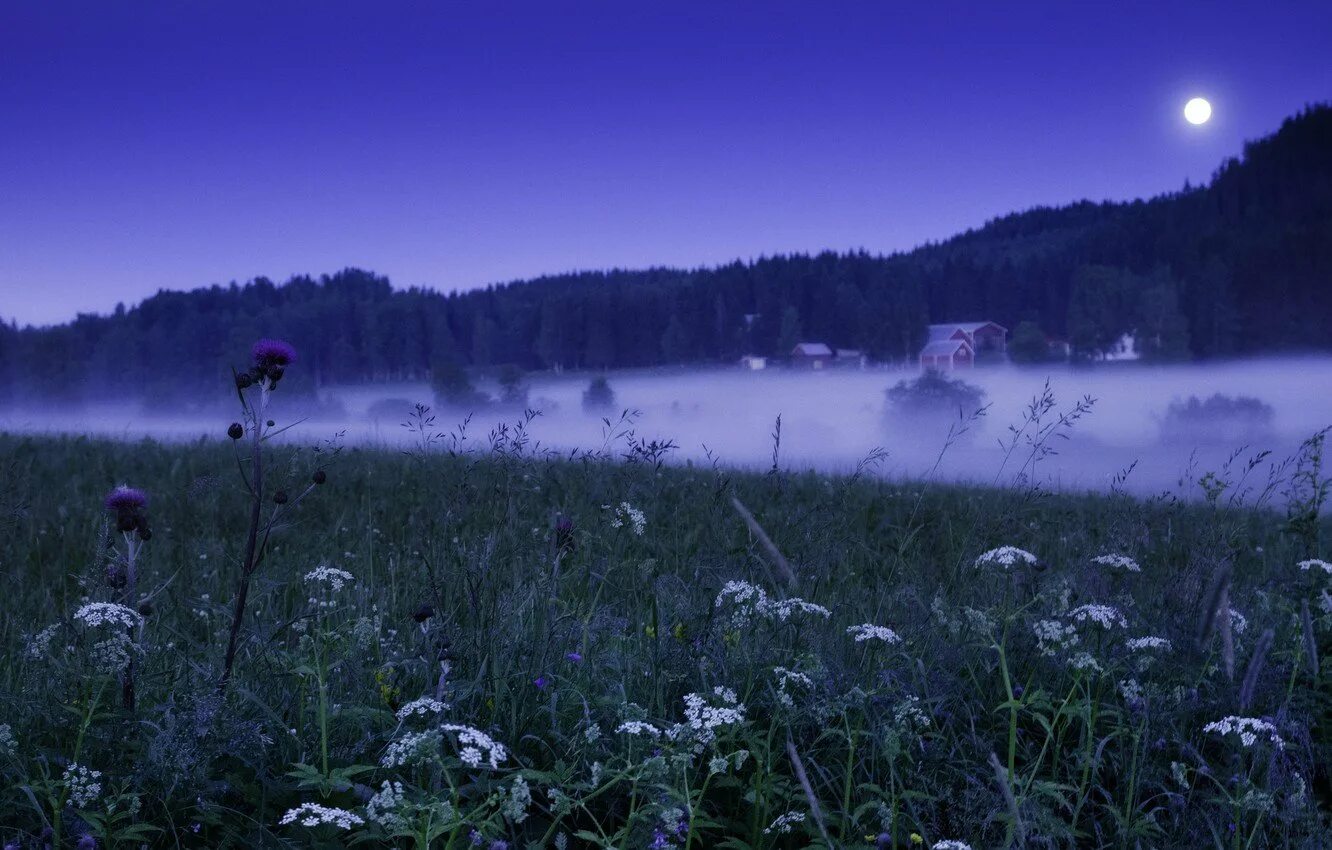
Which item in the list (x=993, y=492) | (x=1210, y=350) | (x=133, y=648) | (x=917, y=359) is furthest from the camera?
(x=917, y=359)

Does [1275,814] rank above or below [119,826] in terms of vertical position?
below

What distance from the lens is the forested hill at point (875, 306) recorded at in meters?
32.0

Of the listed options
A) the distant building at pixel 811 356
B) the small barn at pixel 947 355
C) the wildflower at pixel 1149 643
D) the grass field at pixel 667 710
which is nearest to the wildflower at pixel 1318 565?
the grass field at pixel 667 710

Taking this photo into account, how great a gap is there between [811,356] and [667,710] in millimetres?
33370

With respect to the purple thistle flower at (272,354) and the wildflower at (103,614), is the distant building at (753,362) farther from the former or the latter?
the wildflower at (103,614)

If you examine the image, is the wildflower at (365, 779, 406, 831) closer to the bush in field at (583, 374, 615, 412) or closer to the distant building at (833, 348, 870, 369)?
the bush in field at (583, 374, 615, 412)

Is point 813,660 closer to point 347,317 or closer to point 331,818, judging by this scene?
point 331,818

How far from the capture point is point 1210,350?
102 ft

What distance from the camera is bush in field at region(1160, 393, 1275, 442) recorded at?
96.6ft

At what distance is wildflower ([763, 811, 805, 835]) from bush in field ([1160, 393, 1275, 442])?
30.8 metres

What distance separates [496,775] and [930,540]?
5584 mm

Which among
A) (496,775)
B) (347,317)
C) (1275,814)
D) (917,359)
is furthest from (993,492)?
(347,317)

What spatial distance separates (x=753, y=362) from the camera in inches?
1395

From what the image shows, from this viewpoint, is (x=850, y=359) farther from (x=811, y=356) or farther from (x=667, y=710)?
(x=667, y=710)
